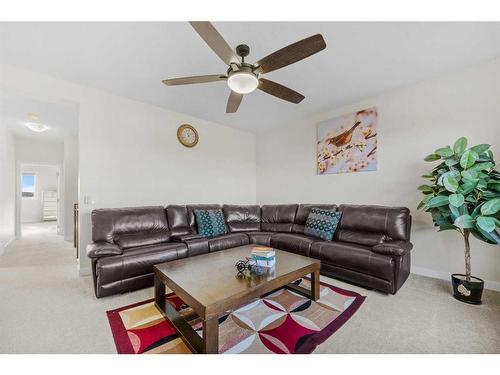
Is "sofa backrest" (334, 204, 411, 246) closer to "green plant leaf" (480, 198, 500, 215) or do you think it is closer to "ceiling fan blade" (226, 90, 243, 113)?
"green plant leaf" (480, 198, 500, 215)

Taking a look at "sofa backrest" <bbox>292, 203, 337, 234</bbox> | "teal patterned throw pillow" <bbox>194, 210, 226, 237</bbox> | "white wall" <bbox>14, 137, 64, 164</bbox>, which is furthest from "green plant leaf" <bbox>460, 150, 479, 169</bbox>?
"white wall" <bbox>14, 137, 64, 164</bbox>

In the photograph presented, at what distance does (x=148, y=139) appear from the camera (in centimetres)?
358

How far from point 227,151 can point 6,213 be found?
481 cm

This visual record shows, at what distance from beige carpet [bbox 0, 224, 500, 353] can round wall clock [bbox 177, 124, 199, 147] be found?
256cm

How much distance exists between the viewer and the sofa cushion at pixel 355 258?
2217 mm

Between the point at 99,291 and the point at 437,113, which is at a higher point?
the point at 437,113

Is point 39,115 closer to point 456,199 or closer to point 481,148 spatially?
point 456,199

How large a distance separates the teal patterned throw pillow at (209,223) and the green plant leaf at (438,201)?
2.70 m

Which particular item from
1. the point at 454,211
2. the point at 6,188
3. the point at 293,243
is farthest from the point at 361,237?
the point at 6,188

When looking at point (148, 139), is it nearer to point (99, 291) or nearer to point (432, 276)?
point (99, 291)

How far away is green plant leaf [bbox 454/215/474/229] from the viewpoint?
198 centimetres

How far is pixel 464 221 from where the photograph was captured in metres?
2.00

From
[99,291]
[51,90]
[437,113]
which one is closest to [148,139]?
[51,90]

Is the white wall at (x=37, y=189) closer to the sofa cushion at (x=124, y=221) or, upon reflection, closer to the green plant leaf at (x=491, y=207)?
the sofa cushion at (x=124, y=221)
